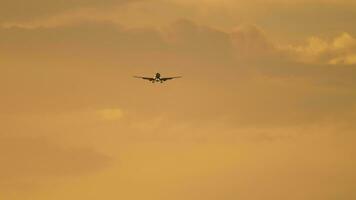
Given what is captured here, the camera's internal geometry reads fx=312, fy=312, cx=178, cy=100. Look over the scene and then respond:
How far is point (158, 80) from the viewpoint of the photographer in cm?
19088
